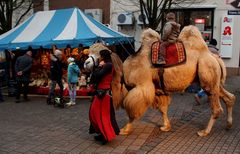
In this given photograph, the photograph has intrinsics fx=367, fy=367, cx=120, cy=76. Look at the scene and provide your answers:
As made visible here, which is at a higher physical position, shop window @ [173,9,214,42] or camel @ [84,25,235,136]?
shop window @ [173,9,214,42]

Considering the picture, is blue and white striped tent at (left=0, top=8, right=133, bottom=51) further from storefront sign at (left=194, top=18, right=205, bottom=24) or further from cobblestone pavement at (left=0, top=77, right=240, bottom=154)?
storefront sign at (left=194, top=18, right=205, bottom=24)

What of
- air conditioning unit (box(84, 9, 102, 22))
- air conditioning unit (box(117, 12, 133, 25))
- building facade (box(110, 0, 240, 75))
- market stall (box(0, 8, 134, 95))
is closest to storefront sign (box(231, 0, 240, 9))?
building facade (box(110, 0, 240, 75))

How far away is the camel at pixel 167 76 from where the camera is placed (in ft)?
22.1

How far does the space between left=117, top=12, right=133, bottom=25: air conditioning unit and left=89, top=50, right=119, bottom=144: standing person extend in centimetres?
1124

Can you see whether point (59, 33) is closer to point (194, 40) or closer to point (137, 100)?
point (194, 40)

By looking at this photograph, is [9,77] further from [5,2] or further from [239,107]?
[239,107]

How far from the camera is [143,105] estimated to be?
6.68 m

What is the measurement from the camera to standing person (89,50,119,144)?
633 centimetres

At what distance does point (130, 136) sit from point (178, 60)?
5.58ft

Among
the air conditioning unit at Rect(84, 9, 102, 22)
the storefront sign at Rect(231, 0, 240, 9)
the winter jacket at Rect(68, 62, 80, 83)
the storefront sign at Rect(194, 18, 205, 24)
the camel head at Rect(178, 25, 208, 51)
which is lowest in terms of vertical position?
the winter jacket at Rect(68, 62, 80, 83)

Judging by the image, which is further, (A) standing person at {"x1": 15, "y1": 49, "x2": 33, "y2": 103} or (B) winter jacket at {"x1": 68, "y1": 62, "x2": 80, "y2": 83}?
(A) standing person at {"x1": 15, "y1": 49, "x2": 33, "y2": 103}

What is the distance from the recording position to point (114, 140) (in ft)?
22.1

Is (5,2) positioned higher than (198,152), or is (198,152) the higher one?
(5,2)

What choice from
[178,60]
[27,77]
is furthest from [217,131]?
[27,77]
